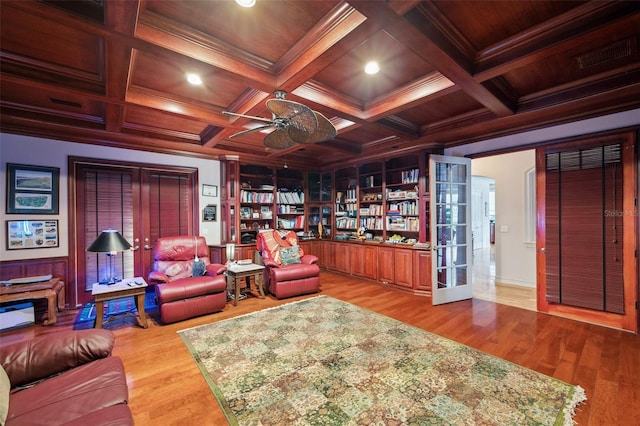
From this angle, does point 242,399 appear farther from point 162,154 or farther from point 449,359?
point 162,154

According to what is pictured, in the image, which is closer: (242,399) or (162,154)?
(242,399)

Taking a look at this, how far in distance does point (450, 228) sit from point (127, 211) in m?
5.31

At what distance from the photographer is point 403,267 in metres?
4.80

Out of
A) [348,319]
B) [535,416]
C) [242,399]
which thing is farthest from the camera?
[348,319]

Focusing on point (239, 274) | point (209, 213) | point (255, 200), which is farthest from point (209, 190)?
point (239, 274)

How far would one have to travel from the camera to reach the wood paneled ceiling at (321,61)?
182 cm

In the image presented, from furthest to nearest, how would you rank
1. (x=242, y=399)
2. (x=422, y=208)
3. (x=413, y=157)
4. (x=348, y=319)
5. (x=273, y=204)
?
1. (x=273, y=204)
2. (x=413, y=157)
3. (x=422, y=208)
4. (x=348, y=319)
5. (x=242, y=399)

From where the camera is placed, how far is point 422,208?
4.66 meters

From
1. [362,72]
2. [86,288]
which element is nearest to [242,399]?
[362,72]

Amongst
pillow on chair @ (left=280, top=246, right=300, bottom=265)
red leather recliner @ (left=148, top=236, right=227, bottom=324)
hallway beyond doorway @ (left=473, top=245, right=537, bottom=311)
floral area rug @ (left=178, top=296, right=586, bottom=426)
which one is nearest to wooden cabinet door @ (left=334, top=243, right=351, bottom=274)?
pillow on chair @ (left=280, top=246, right=300, bottom=265)

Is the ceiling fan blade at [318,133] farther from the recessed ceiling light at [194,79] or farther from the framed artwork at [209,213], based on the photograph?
the framed artwork at [209,213]

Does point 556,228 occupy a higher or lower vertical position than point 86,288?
higher

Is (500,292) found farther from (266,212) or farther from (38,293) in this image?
(38,293)

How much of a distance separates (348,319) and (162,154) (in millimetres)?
4222
